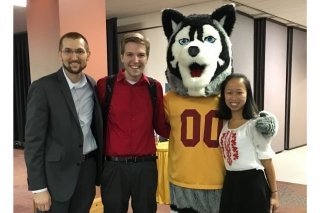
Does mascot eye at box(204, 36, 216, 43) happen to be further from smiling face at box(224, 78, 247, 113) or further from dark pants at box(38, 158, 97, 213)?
dark pants at box(38, 158, 97, 213)

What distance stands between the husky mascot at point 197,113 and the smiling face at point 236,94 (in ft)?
0.41

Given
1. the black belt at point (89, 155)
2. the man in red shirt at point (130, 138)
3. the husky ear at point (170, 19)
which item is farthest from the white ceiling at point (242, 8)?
the black belt at point (89, 155)

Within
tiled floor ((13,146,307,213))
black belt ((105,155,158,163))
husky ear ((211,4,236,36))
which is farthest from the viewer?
tiled floor ((13,146,307,213))

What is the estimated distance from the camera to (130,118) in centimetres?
200

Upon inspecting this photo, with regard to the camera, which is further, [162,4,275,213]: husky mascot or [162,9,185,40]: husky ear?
[162,9,185,40]: husky ear

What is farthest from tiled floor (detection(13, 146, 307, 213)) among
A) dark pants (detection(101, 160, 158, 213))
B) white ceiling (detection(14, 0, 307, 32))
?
white ceiling (detection(14, 0, 307, 32))

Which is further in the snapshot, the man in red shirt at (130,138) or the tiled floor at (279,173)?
the tiled floor at (279,173)

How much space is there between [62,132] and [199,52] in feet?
2.84

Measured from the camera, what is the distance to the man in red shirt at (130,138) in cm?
197

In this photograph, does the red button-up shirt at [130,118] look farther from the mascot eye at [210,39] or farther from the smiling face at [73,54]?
the mascot eye at [210,39]

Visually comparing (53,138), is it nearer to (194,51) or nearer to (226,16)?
(194,51)

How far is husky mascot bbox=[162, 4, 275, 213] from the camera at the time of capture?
1960 millimetres

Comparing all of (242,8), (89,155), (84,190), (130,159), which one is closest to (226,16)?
(130,159)
